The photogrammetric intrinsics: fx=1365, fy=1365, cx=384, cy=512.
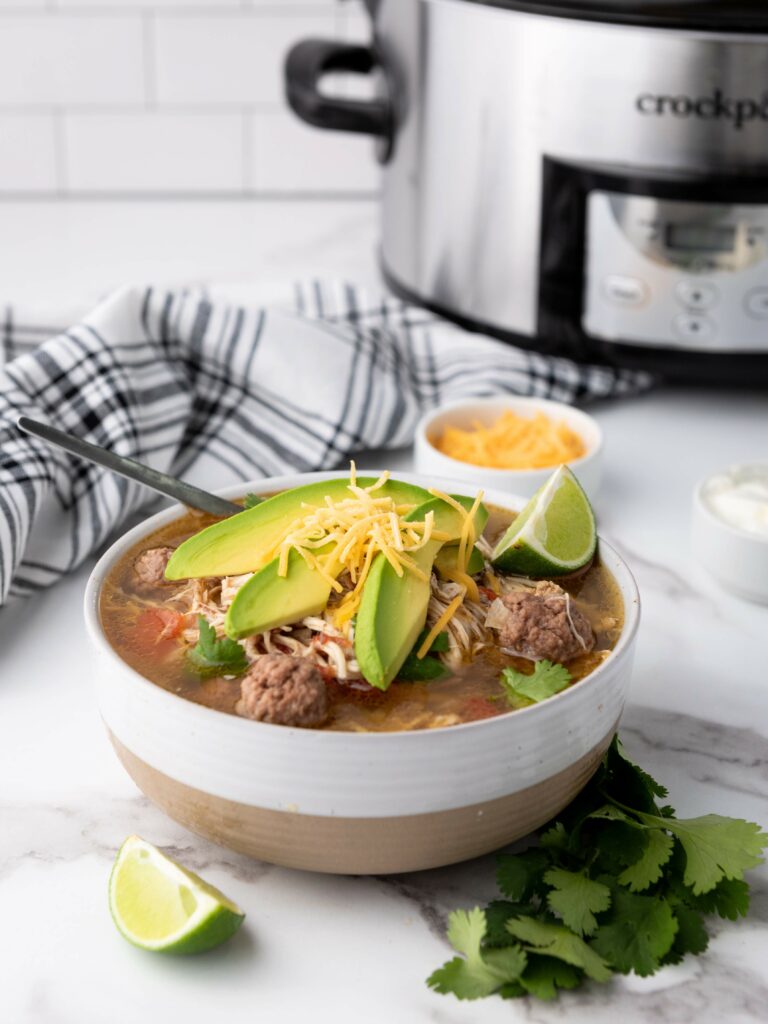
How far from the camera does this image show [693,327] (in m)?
1.51

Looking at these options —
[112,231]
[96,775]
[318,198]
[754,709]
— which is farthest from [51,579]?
[318,198]

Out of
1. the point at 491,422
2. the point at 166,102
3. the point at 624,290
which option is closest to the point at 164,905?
the point at 491,422

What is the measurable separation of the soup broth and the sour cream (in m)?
0.28

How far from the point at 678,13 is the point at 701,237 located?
9.1 inches

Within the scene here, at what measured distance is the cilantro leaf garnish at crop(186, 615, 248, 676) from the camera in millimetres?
908

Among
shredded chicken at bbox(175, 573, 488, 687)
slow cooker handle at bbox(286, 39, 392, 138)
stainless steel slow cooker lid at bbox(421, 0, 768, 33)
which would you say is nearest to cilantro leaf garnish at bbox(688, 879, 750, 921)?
shredded chicken at bbox(175, 573, 488, 687)

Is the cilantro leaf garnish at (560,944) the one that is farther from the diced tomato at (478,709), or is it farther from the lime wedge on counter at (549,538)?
Result: the lime wedge on counter at (549,538)

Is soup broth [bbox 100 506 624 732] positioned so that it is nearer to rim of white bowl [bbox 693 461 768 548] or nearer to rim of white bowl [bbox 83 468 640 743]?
rim of white bowl [bbox 83 468 640 743]

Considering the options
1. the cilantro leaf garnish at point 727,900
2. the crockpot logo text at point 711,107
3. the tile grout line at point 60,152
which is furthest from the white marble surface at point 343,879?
the tile grout line at point 60,152

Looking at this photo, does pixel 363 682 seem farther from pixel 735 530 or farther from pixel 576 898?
pixel 735 530

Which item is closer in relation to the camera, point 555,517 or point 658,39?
point 555,517

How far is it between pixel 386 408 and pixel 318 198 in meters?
0.94

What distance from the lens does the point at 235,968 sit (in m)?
0.85

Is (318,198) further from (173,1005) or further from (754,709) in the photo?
(173,1005)
